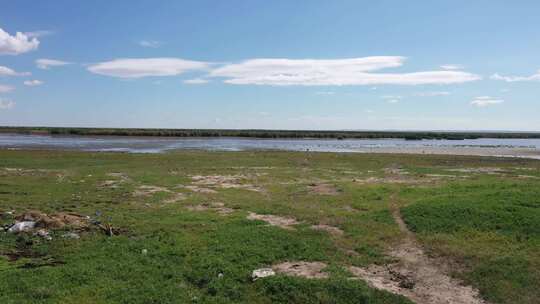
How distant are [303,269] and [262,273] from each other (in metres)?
1.23

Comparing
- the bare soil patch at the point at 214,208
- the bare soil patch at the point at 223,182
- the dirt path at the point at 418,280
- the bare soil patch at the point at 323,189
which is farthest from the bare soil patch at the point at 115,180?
the dirt path at the point at 418,280

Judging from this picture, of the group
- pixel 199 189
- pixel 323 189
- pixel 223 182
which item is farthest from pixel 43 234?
pixel 323 189

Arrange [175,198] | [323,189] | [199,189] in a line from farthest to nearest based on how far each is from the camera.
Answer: [199,189] → [323,189] → [175,198]

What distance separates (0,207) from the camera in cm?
1655

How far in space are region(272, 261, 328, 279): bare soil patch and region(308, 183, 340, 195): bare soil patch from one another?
35.7ft

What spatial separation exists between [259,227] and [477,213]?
26.9ft

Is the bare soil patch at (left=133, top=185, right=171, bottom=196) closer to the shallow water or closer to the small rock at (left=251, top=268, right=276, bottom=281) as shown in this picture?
the small rock at (left=251, top=268, right=276, bottom=281)

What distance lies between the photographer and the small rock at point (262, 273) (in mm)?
10027

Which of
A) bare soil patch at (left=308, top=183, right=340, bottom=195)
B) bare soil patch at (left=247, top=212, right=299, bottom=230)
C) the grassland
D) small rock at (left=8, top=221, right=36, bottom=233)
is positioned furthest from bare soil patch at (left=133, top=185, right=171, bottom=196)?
bare soil patch at (left=308, top=183, right=340, bottom=195)

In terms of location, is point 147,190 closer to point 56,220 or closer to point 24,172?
point 56,220

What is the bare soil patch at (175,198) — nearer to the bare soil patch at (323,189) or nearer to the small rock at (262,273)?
the bare soil patch at (323,189)

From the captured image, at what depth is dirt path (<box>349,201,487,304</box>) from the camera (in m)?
9.39

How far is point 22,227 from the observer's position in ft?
43.5

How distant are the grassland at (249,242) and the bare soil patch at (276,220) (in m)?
0.20
